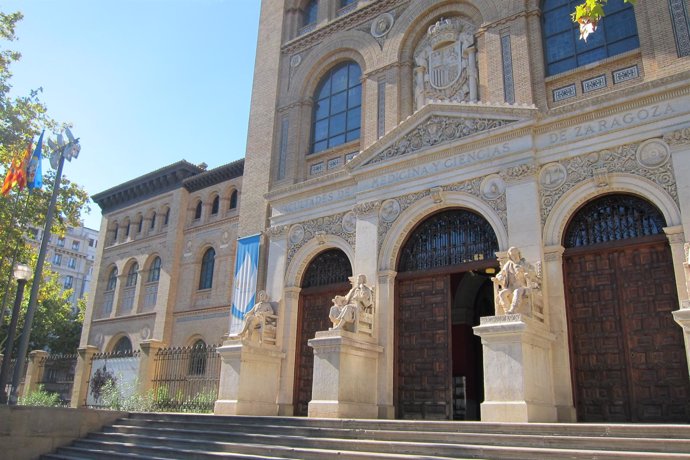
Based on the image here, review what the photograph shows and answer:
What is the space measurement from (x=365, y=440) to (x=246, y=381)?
6.23 m

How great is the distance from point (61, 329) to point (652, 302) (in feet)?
130

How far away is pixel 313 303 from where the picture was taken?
58.1ft

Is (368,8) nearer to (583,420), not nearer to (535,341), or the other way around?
(535,341)

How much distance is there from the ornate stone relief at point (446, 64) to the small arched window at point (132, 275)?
19.7 meters

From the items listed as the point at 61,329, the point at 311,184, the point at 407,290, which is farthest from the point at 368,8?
the point at 61,329

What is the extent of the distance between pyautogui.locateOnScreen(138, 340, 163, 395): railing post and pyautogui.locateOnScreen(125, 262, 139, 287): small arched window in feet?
33.8

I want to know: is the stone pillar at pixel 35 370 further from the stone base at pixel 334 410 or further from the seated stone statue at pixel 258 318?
the stone base at pixel 334 410

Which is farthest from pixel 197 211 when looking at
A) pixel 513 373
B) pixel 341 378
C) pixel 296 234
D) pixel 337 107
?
pixel 513 373

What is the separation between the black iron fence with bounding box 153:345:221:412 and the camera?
19.7 metres

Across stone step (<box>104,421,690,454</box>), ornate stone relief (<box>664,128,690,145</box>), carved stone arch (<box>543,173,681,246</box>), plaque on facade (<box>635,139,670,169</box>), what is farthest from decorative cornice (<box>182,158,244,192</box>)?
ornate stone relief (<box>664,128,690,145</box>)

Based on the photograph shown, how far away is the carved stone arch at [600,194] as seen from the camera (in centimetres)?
1209

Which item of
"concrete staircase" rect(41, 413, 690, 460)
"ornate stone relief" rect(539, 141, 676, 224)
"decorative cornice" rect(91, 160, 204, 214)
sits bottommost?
"concrete staircase" rect(41, 413, 690, 460)

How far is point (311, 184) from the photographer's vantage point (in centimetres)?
1833

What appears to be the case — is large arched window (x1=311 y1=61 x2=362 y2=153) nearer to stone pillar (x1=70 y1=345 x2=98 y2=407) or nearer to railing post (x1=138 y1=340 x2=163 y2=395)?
railing post (x1=138 y1=340 x2=163 y2=395)
